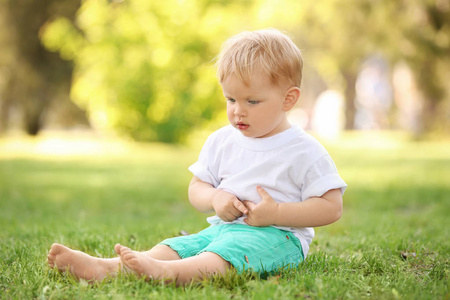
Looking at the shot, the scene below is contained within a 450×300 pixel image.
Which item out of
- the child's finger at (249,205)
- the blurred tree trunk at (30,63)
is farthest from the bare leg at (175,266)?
the blurred tree trunk at (30,63)

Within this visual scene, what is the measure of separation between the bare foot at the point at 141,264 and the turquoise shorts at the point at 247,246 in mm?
267

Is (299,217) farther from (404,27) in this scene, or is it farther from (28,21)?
(28,21)

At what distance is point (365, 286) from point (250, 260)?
559 millimetres

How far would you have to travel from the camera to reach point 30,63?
2077 centimetres

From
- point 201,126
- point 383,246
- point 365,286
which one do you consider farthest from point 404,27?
point 365,286

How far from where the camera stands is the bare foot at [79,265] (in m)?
2.56

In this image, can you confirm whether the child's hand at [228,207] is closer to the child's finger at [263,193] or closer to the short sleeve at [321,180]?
the child's finger at [263,193]

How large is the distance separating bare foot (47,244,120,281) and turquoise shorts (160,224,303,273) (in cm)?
37

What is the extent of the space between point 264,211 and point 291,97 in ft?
2.03

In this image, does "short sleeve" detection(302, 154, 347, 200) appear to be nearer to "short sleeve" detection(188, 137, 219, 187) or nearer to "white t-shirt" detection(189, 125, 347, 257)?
"white t-shirt" detection(189, 125, 347, 257)

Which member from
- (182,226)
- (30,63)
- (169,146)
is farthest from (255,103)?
(30,63)

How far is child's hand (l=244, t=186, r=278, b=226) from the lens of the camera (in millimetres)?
2686

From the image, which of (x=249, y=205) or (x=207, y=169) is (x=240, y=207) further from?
(x=207, y=169)

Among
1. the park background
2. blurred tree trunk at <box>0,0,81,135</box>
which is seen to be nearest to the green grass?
the park background
